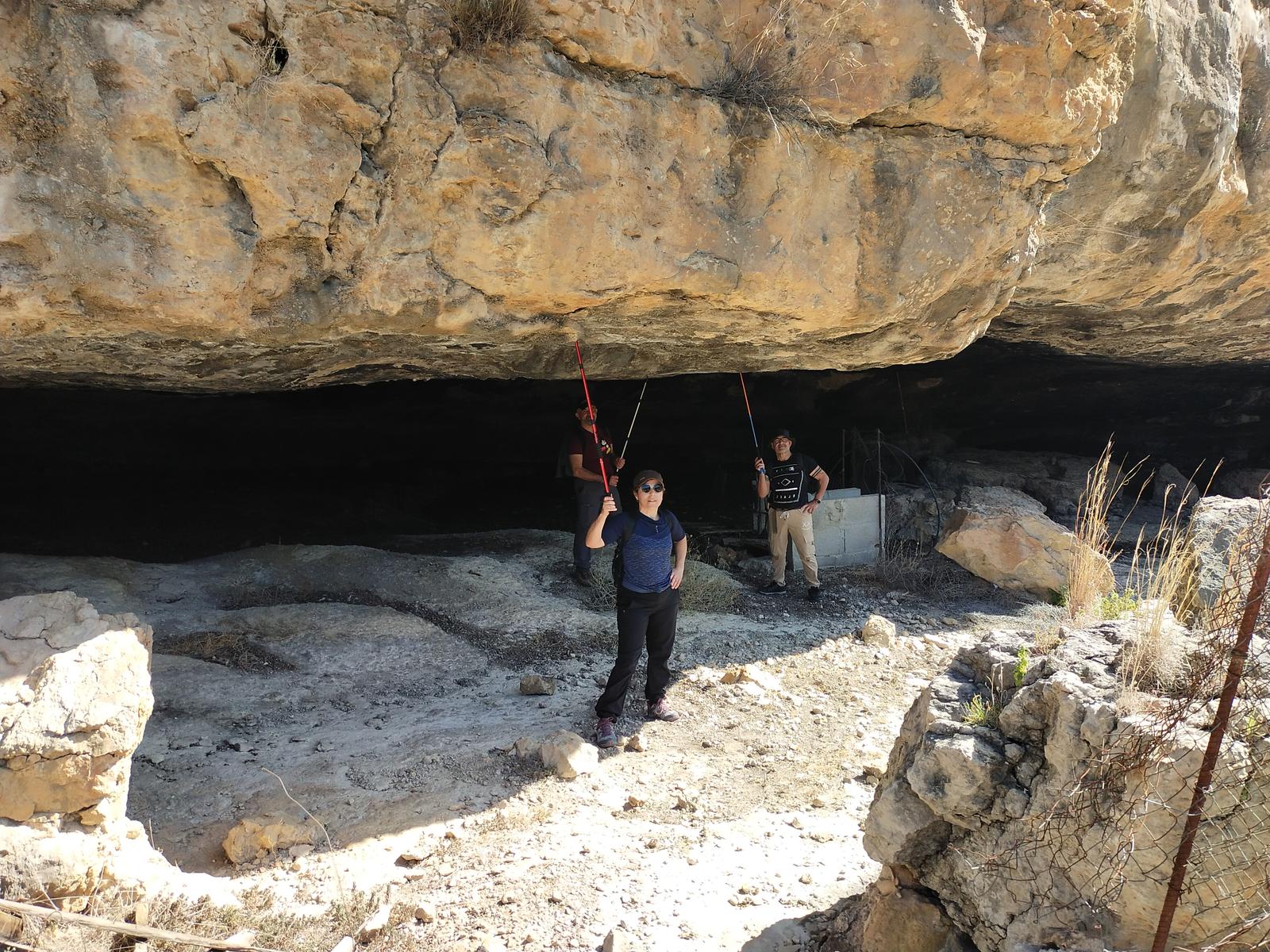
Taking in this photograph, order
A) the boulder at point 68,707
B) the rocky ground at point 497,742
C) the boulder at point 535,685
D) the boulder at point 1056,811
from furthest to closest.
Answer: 1. the boulder at point 535,685
2. the rocky ground at point 497,742
3. the boulder at point 68,707
4. the boulder at point 1056,811

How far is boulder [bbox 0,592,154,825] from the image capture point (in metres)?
2.80

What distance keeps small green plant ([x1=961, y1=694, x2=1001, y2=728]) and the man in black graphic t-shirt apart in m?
4.02

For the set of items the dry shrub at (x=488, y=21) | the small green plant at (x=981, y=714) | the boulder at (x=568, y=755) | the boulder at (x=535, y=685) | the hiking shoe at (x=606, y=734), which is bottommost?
the boulder at (x=535, y=685)

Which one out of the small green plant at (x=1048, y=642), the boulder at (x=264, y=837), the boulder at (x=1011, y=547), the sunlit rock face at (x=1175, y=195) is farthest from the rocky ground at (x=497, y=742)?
the sunlit rock face at (x=1175, y=195)

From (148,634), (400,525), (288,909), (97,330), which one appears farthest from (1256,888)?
(400,525)

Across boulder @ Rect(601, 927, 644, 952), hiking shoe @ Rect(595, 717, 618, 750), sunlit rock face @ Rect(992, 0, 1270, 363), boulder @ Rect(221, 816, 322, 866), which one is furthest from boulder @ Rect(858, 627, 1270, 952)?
sunlit rock face @ Rect(992, 0, 1270, 363)

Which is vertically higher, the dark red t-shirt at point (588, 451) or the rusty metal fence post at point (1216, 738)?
the rusty metal fence post at point (1216, 738)

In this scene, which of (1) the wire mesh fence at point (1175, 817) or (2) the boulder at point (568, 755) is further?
(2) the boulder at point (568, 755)

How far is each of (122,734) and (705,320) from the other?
10.9 ft

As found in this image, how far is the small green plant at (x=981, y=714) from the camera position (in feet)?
9.60

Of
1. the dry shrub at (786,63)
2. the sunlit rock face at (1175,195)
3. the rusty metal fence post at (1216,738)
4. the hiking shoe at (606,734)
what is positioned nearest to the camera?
the rusty metal fence post at (1216,738)

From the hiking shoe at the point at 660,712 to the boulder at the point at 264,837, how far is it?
1831 millimetres

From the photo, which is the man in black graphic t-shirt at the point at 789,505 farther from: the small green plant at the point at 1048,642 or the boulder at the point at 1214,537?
the small green plant at the point at 1048,642

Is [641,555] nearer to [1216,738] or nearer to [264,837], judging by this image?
[264,837]
